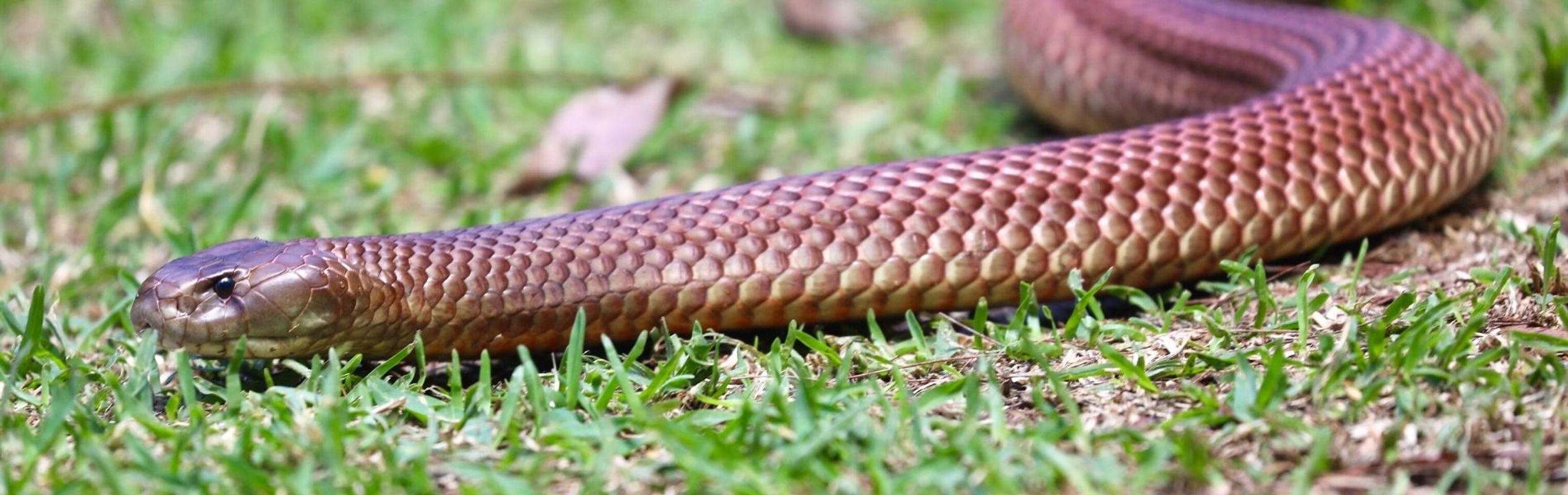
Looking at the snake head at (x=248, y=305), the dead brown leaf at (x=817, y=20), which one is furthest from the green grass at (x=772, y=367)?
the dead brown leaf at (x=817, y=20)

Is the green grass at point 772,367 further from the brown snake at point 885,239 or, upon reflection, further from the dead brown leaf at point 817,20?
the dead brown leaf at point 817,20

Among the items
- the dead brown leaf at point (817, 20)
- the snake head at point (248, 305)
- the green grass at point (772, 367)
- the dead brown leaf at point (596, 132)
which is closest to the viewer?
the green grass at point (772, 367)

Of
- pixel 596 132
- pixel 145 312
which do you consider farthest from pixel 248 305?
pixel 596 132

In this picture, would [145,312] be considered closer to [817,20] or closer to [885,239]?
[885,239]

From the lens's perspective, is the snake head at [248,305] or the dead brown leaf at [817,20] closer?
the snake head at [248,305]

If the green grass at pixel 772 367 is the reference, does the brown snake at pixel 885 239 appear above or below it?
above

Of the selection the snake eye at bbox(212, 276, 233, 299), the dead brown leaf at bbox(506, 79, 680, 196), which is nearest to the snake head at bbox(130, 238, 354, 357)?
the snake eye at bbox(212, 276, 233, 299)

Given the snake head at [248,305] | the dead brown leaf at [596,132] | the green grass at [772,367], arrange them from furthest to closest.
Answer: the dead brown leaf at [596,132], the snake head at [248,305], the green grass at [772,367]

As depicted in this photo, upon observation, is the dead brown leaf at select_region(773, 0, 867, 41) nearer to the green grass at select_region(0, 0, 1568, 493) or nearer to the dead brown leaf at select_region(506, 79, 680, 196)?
the dead brown leaf at select_region(506, 79, 680, 196)
